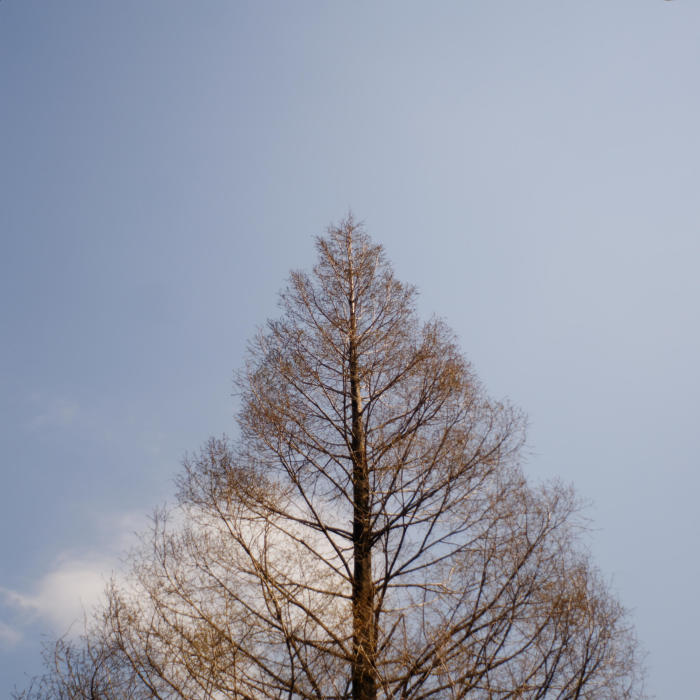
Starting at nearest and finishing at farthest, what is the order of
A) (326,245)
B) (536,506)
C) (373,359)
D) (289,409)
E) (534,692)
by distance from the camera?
1. (534,692)
2. (536,506)
3. (289,409)
4. (373,359)
5. (326,245)

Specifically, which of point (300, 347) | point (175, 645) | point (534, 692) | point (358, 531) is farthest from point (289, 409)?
point (534, 692)

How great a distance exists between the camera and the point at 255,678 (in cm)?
574

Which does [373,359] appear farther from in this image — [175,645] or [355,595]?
[175,645]

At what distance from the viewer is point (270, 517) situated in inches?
265

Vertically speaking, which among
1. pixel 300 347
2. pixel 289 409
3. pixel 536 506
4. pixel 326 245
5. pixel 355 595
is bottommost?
pixel 355 595

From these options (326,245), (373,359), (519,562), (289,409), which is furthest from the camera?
(326,245)

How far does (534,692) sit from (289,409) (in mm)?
3877

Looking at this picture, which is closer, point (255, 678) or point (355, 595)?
point (255, 678)

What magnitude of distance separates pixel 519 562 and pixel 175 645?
3.25m

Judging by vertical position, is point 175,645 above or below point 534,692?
below

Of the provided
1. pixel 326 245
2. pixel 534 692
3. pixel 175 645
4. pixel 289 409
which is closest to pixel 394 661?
pixel 534 692

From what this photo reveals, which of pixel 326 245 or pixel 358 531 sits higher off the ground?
pixel 326 245

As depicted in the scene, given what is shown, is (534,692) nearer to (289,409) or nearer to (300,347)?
(289,409)

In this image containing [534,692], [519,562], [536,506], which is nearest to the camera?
[534,692]
